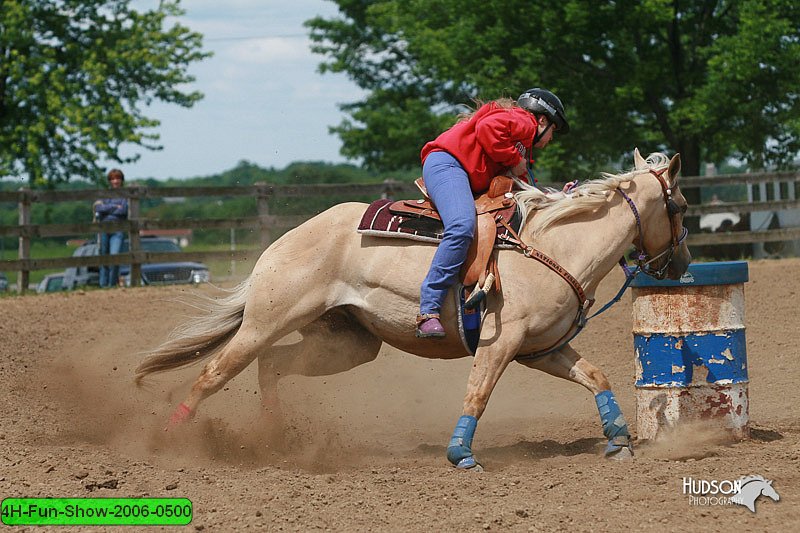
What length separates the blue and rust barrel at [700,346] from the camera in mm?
6332

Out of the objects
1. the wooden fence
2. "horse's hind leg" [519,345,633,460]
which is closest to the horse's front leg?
"horse's hind leg" [519,345,633,460]

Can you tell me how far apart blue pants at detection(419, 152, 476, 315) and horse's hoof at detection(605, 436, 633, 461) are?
4.63 ft

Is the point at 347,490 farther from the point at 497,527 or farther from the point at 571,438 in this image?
the point at 571,438

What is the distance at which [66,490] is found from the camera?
16.2ft

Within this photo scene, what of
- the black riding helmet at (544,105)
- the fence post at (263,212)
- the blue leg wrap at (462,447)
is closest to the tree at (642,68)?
the fence post at (263,212)

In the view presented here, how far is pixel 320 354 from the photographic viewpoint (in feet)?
21.7

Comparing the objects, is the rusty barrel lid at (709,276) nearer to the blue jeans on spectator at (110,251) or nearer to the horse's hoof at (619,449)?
the horse's hoof at (619,449)

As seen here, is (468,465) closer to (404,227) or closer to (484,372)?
(484,372)

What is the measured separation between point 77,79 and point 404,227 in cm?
2104

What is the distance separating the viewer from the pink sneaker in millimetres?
5723

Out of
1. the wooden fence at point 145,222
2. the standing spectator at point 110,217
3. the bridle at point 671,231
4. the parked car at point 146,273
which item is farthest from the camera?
the parked car at point 146,273

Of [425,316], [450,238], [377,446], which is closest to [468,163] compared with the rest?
[450,238]

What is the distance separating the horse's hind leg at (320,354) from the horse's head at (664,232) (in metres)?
1.97

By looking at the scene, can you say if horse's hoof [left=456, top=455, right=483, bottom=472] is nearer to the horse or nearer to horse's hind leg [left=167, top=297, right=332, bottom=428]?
horse's hind leg [left=167, top=297, right=332, bottom=428]
